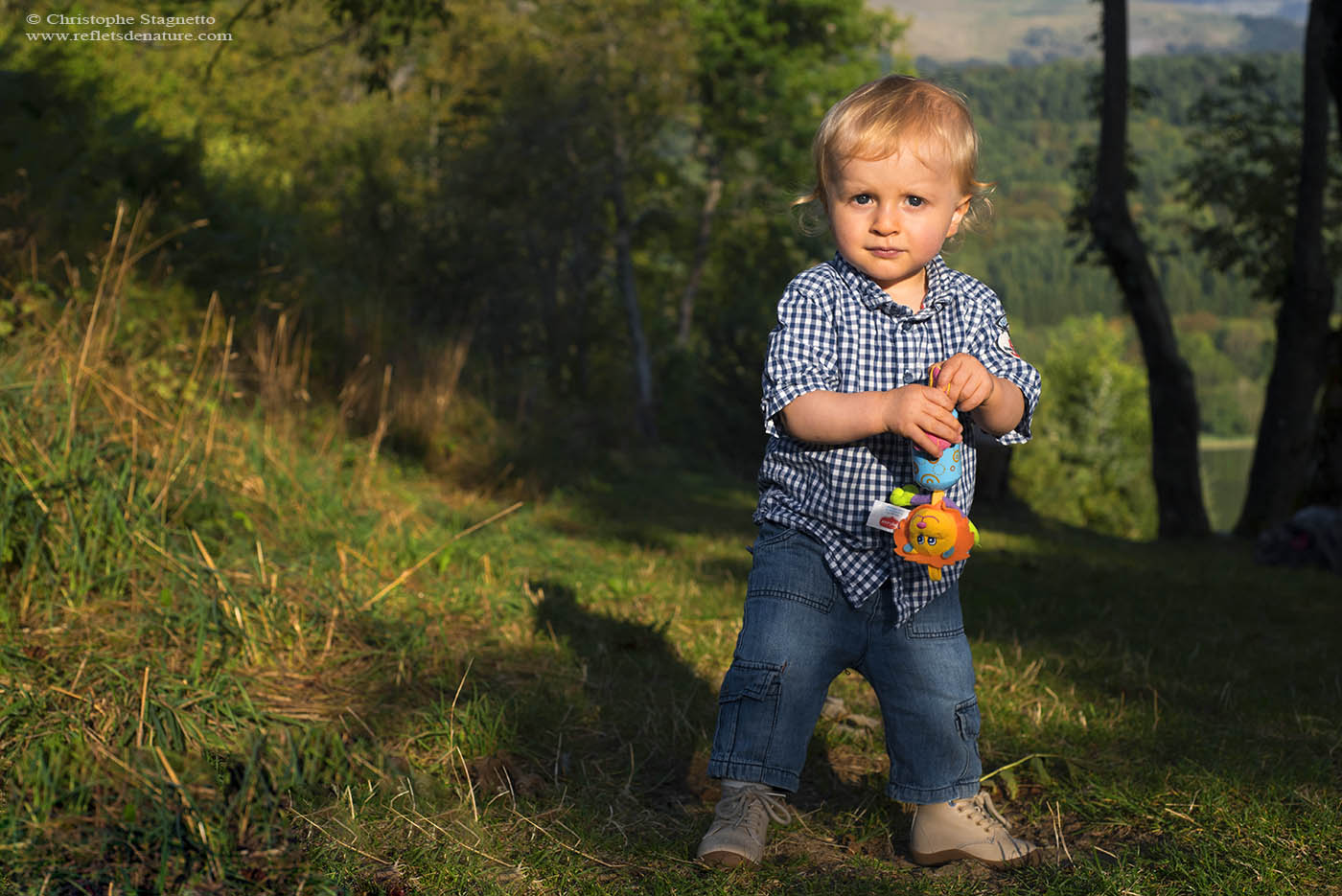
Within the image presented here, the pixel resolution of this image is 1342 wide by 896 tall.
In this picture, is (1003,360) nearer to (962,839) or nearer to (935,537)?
(935,537)

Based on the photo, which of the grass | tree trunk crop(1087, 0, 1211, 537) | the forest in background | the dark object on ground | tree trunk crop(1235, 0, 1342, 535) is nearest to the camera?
the grass

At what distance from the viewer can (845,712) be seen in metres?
3.82

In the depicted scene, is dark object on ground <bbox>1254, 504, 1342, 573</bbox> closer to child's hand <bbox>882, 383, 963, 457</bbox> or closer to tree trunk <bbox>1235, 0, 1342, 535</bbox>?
tree trunk <bbox>1235, 0, 1342, 535</bbox>

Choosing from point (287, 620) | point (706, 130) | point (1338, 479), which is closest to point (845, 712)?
point (287, 620)

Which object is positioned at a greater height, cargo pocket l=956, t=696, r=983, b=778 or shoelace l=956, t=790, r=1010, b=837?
cargo pocket l=956, t=696, r=983, b=778

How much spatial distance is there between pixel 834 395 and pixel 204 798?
167 centimetres

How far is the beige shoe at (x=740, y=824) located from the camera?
267 cm

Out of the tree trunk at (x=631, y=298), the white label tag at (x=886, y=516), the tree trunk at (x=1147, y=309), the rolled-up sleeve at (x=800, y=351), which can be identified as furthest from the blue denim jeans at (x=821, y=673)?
the tree trunk at (x=631, y=298)

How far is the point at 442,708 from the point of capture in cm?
342

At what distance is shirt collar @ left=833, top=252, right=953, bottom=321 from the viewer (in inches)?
108

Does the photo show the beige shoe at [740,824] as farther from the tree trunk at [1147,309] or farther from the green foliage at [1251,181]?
the green foliage at [1251,181]

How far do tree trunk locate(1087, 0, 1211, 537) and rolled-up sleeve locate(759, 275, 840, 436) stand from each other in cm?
1031

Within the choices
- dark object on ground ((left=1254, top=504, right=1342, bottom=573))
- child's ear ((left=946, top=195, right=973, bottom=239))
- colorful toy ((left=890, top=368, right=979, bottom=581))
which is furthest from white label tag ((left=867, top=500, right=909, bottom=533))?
dark object on ground ((left=1254, top=504, right=1342, bottom=573))

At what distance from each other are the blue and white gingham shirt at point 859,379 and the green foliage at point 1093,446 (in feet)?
136
